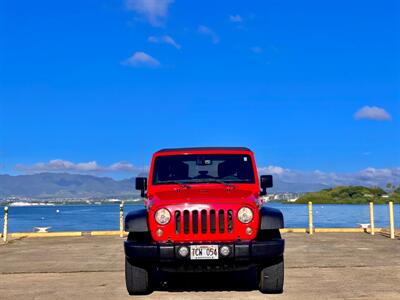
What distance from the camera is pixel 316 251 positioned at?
12.4 meters

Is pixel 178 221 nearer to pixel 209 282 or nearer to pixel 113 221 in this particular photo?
pixel 209 282

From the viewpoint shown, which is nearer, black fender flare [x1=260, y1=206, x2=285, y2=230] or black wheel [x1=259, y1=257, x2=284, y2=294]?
black fender flare [x1=260, y1=206, x2=285, y2=230]

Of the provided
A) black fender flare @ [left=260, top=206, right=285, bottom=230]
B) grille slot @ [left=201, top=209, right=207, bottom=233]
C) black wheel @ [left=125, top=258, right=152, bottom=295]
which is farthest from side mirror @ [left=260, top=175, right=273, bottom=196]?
black wheel @ [left=125, top=258, right=152, bottom=295]

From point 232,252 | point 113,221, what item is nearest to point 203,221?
point 232,252

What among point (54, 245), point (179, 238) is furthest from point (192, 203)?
point (54, 245)

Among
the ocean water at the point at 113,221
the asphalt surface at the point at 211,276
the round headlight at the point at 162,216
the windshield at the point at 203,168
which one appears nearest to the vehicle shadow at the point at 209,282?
the asphalt surface at the point at 211,276

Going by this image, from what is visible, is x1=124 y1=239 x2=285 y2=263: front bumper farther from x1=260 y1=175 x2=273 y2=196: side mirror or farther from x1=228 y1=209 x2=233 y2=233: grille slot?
x1=260 y1=175 x2=273 y2=196: side mirror

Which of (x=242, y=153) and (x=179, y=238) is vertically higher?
(x=242, y=153)

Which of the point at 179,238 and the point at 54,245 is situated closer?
the point at 179,238

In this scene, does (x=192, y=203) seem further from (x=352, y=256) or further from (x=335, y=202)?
(x=335, y=202)

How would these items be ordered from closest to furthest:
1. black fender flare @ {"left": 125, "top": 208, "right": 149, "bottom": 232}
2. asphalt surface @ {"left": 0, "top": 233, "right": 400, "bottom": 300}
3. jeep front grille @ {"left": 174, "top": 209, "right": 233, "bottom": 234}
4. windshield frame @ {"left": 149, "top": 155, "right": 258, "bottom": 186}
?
jeep front grille @ {"left": 174, "top": 209, "right": 233, "bottom": 234} < black fender flare @ {"left": 125, "top": 208, "right": 149, "bottom": 232} < asphalt surface @ {"left": 0, "top": 233, "right": 400, "bottom": 300} < windshield frame @ {"left": 149, "top": 155, "right": 258, "bottom": 186}

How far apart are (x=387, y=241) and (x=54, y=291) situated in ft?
35.1

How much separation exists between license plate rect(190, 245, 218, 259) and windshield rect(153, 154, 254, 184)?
1664 mm

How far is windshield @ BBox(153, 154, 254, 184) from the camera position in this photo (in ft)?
26.3
